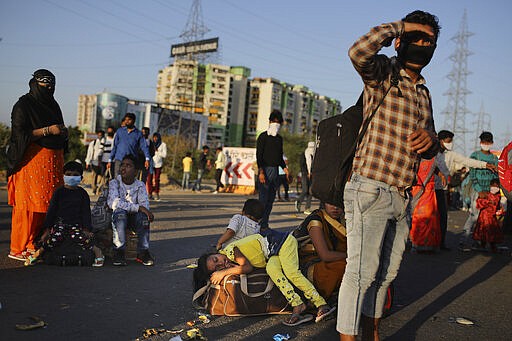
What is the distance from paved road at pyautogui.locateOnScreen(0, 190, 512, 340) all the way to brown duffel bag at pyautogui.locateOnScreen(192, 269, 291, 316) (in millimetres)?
89

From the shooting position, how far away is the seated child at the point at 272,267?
4.56m

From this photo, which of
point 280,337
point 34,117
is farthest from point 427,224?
point 34,117

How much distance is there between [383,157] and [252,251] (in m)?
1.89

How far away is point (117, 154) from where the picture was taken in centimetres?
1077

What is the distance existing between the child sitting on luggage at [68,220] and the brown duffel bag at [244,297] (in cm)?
207

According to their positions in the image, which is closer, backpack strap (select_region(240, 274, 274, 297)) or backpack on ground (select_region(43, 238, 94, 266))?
backpack strap (select_region(240, 274, 274, 297))

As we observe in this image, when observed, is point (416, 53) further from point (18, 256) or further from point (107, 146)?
point (107, 146)

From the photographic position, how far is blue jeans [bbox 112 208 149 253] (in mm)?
6488

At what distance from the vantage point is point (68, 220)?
6168 millimetres

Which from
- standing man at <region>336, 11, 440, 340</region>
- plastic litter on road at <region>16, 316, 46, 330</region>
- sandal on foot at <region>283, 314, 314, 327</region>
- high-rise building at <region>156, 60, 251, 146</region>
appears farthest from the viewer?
high-rise building at <region>156, 60, 251, 146</region>

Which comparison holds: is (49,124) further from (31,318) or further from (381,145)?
(381,145)

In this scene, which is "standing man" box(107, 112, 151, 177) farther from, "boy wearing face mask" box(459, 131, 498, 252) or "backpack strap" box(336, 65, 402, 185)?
"backpack strap" box(336, 65, 402, 185)

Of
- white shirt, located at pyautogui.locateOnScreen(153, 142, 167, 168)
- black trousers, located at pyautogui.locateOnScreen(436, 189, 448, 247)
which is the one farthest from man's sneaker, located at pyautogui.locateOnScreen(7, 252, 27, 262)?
white shirt, located at pyautogui.locateOnScreen(153, 142, 167, 168)

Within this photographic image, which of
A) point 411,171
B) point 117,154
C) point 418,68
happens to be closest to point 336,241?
point 411,171
